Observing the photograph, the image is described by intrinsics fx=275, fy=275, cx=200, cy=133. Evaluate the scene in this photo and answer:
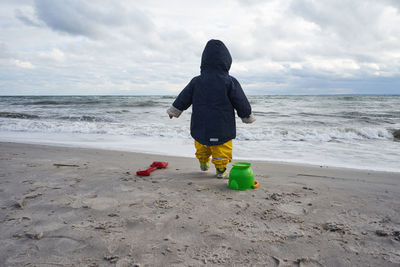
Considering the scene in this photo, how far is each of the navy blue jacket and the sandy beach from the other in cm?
60

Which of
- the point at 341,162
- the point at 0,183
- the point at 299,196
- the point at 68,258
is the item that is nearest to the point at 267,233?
the point at 299,196

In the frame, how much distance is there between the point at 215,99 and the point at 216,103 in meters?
0.05

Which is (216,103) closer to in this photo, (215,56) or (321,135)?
(215,56)

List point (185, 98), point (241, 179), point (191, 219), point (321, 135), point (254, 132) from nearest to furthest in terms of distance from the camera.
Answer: point (191, 219), point (241, 179), point (185, 98), point (321, 135), point (254, 132)

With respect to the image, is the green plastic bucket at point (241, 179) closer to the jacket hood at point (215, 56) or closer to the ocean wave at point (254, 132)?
the jacket hood at point (215, 56)

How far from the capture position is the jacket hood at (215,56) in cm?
345

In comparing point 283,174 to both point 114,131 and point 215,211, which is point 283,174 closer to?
point 215,211

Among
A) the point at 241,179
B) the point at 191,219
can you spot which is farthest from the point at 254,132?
the point at 191,219

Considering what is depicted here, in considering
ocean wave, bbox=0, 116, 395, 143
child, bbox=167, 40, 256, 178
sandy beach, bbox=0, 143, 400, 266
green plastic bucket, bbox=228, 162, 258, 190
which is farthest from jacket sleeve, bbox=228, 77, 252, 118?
ocean wave, bbox=0, 116, 395, 143

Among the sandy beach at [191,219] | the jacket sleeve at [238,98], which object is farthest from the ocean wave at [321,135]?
the jacket sleeve at [238,98]

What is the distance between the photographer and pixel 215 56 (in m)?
3.45

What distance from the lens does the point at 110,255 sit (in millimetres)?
1706

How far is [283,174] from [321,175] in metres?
0.52

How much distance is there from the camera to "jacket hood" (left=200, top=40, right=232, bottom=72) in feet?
11.3
